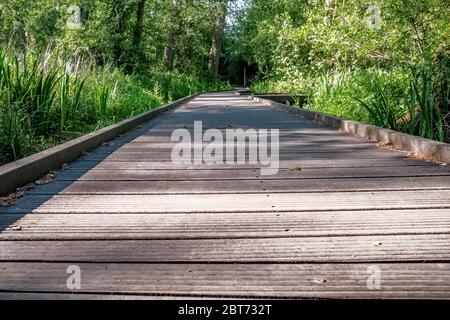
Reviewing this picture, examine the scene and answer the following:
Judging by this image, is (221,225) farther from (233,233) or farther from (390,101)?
(390,101)

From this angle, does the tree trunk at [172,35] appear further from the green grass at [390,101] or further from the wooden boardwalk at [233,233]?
the wooden boardwalk at [233,233]

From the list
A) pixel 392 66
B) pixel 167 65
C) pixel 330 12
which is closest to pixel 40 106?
pixel 392 66

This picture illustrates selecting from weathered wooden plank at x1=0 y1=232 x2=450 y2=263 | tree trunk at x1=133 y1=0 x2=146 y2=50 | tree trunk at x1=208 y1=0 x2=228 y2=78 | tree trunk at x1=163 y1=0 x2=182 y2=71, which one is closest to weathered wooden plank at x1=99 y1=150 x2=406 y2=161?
weathered wooden plank at x1=0 y1=232 x2=450 y2=263

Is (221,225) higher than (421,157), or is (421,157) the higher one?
(421,157)

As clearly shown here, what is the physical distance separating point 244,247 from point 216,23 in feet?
95.9

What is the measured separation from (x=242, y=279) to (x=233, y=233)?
0.42 meters

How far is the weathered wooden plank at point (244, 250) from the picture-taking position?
5.04 feet

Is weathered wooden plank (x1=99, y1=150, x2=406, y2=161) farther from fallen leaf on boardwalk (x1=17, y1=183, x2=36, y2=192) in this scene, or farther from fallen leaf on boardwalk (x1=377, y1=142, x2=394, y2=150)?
fallen leaf on boardwalk (x1=17, y1=183, x2=36, y2=192)

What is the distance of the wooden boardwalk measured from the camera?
1.34 m

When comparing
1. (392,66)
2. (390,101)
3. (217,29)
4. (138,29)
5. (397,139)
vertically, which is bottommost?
(397,139)

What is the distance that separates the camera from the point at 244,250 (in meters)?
1.62

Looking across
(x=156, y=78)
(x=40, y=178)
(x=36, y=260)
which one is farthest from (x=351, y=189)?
(x=156, y=78)

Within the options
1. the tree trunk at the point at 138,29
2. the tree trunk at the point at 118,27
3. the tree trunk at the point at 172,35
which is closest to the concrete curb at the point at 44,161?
the tree trunk at the point at 118,27

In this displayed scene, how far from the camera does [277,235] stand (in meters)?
1.77
